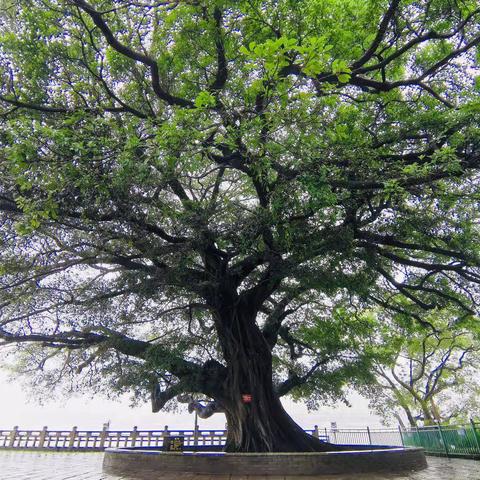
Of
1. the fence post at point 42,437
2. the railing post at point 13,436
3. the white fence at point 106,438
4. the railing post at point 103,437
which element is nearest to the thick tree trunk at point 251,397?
the white fence at point 106,438

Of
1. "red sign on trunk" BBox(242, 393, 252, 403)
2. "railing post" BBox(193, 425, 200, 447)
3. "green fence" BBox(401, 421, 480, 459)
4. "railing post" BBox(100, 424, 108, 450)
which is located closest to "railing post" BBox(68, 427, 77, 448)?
"railing post" BBox(100, 424, 108, 450)

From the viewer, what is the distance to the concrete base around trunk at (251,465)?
7062 millimetres

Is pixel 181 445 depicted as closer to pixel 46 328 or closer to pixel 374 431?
pixel 46 328

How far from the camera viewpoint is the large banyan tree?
5.38m

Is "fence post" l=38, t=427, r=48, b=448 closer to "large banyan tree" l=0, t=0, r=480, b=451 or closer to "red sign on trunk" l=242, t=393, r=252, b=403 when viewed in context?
"large banyan tree" l=0, t=0, r=480, b=451

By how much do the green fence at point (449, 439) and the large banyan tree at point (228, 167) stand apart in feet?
10.3

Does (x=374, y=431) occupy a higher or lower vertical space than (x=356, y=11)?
Result: lower

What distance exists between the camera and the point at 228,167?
838cm

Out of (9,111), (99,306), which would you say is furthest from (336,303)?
(9,111)

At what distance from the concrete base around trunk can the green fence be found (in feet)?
10.6

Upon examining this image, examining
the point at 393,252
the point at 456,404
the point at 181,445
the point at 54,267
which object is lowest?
the point at 181,445

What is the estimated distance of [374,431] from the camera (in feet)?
54.4

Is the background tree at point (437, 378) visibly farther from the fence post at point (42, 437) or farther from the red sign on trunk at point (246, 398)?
the fence post at point (42, 437)

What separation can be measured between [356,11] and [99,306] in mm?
8209
